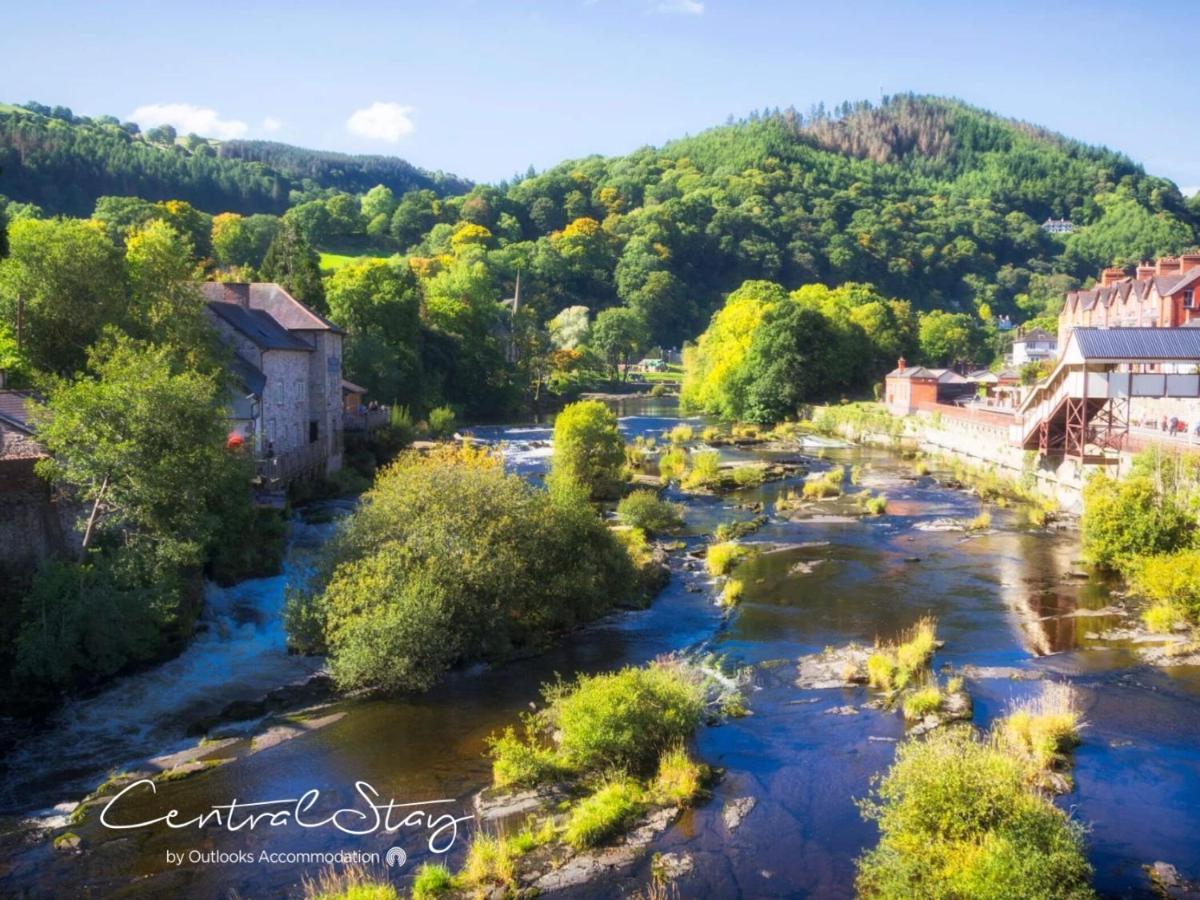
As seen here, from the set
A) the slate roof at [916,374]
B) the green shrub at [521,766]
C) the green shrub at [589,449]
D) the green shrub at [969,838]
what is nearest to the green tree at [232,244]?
the slate roof at [916,374]

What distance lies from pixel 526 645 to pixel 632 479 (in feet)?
75.4

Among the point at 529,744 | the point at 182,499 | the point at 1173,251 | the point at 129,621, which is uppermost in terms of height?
the point at 1173,251

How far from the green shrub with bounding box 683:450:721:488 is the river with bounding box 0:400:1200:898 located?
15751 millimetres

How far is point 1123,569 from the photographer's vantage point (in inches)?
1130

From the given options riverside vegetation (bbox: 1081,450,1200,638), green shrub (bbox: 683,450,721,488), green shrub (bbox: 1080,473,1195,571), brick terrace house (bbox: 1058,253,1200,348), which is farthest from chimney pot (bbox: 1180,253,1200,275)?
green shrub (bbox: 1080,473,1195,571)

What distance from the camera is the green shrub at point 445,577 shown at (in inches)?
802

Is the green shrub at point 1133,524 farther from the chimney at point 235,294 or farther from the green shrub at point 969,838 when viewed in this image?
the chimney at point 235,294

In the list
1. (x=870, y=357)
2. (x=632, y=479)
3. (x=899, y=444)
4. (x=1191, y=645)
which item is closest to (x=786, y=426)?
(x=899, y=444)

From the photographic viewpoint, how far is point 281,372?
A: 125 feet

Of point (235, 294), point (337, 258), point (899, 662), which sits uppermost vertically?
point (337, 258)

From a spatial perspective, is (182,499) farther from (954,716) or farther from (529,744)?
(954,716)

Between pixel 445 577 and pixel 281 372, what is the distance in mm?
19785

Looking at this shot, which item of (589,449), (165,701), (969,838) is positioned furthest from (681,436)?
(969,838)

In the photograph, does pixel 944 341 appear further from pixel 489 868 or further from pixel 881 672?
pixel 489 868
